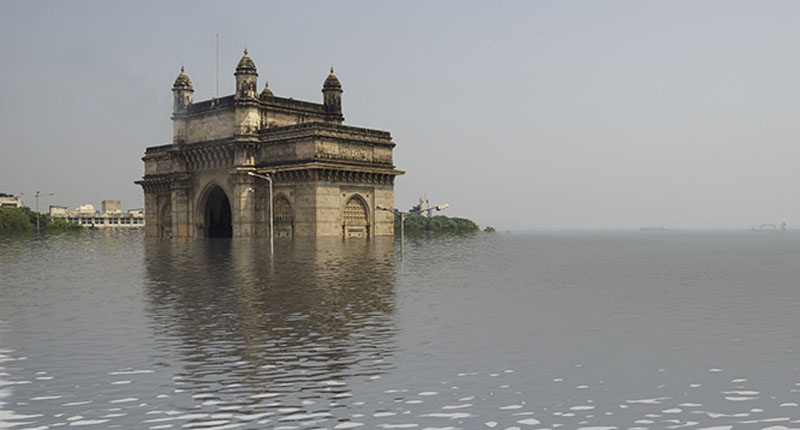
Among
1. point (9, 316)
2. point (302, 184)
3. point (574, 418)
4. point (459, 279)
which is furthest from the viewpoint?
point (302, 184)

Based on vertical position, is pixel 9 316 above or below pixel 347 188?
below

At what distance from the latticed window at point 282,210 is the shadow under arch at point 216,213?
42.3ft

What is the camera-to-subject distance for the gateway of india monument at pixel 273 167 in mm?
85312

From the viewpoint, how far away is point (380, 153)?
9275 centimetres

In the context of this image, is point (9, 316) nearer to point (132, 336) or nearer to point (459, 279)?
point (132, 336)

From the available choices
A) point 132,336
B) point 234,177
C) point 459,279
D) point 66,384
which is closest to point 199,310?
point 132,336

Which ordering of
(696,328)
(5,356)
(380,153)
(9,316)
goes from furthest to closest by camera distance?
(380,153)
(9,316)
(696,328)
(5,356)

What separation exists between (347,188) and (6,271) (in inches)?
2045

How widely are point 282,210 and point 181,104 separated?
2261 centimetres

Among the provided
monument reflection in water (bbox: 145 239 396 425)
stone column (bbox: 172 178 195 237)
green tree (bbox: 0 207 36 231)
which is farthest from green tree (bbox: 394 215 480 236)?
monument reflection in water (bbox: 145 239 396 425)

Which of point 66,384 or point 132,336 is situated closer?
point 66,384

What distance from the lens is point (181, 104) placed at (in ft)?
332

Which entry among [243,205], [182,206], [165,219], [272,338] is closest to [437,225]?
[165,219]

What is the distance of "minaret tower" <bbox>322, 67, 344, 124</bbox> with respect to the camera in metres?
99.9
